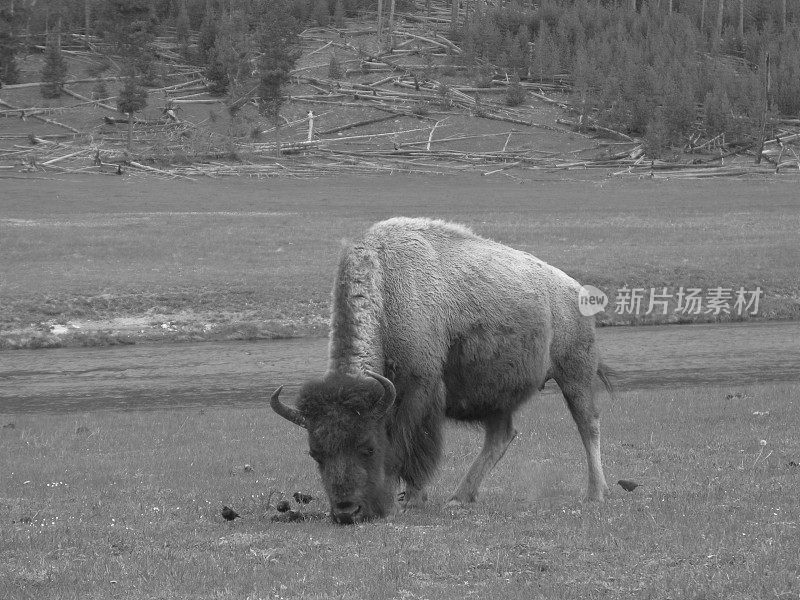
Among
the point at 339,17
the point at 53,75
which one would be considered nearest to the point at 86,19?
the point at 53,75

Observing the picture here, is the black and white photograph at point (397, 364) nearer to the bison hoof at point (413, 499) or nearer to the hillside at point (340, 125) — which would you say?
the bison hoof at point (413, 499)

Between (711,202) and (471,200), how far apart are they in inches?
405

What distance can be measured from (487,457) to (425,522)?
6.71ft

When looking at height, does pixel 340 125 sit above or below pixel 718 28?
below

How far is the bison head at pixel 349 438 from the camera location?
8.64 meters

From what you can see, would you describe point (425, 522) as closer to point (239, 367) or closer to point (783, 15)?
point (239, 367)

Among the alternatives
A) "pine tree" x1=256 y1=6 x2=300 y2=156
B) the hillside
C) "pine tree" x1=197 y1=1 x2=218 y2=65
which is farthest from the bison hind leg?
"pine tree" x1=197 y1=1 x2=218 y2=65

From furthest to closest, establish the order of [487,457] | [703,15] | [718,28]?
[703,15] → [718,28] → [487,457]

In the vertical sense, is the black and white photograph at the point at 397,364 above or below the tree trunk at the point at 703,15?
below

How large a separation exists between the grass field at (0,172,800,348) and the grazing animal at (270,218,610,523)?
476 inches

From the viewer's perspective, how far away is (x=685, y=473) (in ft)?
35.7

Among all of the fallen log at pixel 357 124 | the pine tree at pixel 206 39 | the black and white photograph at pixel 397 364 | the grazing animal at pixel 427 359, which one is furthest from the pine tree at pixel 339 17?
the grazing animal at pixel 427 359

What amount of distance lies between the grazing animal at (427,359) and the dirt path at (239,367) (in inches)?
290

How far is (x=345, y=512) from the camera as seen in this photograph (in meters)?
8.55
